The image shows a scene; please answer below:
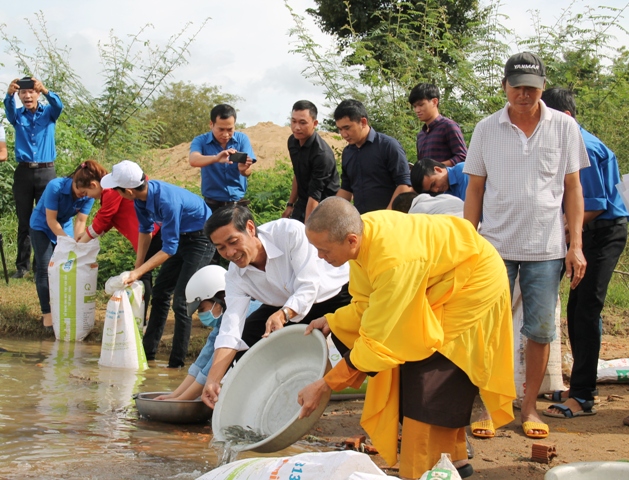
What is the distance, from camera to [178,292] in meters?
6.07

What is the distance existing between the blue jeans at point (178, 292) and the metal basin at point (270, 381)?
6.35 ft

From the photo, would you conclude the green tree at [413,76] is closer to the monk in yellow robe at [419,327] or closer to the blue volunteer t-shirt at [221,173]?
the blue volunteer t-shirt at [221,173]

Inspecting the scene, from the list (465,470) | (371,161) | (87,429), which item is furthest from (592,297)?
(87,429)

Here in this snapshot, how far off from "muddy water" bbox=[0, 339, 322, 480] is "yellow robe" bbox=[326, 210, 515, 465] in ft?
3.06

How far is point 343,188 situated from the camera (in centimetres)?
633

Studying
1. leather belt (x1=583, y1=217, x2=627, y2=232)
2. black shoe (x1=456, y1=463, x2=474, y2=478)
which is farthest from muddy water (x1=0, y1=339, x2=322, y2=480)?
leather belt (x1=583, y1=217, x2=627, y2=232)

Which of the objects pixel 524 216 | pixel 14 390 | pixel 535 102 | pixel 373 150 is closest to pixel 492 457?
pixel 524 216

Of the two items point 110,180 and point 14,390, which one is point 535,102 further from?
point 14,390

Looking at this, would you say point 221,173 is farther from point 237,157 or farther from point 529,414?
point 529,414

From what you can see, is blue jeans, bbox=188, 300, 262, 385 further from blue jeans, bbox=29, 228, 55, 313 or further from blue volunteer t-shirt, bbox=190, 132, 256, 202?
blue jeans, bbox=29, 228, 55, 313

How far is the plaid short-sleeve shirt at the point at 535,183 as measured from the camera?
405 cm

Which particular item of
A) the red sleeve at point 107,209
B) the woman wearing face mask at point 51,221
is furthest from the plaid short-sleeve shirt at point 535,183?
the woman wearing face mask at point 51,221

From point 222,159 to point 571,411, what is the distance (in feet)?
11.8

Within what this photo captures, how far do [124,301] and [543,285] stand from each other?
358 centimetres
